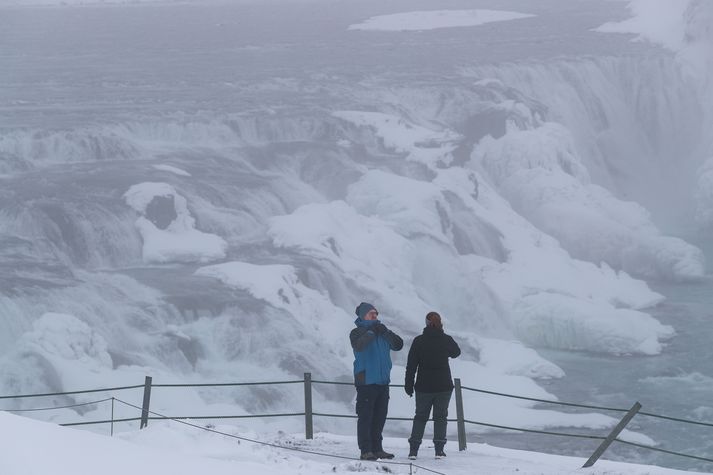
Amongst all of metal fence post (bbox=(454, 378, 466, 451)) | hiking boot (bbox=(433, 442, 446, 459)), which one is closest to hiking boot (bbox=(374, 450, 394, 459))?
hiking boot (bbox=(433, 442, 446, 459))

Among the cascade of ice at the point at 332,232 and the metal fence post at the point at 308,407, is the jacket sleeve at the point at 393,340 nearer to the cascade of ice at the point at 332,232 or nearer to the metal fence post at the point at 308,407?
the metal fence post at the point at 308,407

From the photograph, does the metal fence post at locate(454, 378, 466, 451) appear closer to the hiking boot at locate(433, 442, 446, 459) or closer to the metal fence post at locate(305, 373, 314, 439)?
the hiking boot at locate(433, 442, 446, 459)

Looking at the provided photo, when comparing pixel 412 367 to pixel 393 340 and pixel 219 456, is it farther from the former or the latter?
pixel 219 456

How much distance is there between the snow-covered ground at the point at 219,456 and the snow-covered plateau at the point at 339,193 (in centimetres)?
14

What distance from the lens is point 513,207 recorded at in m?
33.4

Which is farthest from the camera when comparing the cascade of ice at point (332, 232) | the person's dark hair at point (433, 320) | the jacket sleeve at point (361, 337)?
the cascade of ice at point (332, 232)

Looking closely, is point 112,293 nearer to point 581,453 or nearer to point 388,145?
point 581,453

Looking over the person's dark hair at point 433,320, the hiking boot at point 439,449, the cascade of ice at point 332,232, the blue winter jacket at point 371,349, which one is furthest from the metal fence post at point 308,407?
the cascade of ice at point 332,232

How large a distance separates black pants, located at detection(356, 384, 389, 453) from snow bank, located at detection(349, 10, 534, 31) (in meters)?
35.3

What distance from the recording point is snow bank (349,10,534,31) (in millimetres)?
43625

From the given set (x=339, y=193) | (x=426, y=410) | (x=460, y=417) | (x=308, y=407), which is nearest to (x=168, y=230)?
(x=339, y=193)

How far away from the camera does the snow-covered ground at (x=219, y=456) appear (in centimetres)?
709

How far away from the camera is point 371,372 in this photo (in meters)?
8.80

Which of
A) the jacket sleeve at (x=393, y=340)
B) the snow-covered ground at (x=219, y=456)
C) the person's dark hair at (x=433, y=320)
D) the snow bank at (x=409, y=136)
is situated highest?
the snow bank at (x=409, y=136)
